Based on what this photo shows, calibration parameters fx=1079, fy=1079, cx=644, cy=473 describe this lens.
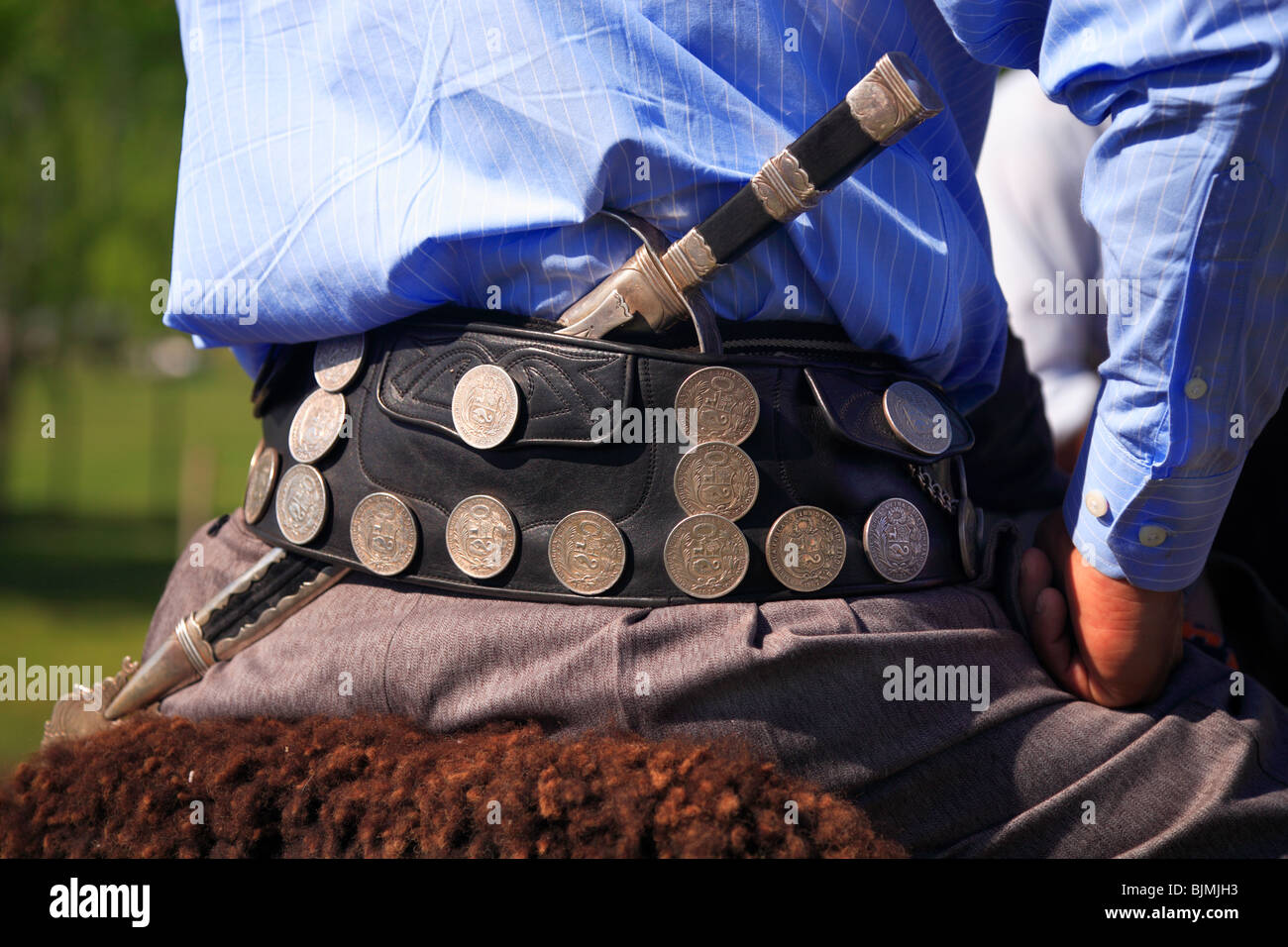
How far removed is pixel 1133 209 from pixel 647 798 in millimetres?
728

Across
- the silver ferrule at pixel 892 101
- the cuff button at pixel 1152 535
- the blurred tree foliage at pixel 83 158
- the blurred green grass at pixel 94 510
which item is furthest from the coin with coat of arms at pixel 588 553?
the blurred tree foliage at pixel 83 158

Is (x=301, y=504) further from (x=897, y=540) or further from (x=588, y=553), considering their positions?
(x=897, y=540)

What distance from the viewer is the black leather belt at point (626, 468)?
3.55ft

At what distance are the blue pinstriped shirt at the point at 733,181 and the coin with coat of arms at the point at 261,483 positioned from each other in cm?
A: 15

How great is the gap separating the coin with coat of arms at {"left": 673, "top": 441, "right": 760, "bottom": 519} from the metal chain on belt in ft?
0.70

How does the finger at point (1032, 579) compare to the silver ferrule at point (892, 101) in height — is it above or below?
below

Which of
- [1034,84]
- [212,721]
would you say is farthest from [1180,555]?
[1034,84]

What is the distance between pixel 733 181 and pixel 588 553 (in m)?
0.40

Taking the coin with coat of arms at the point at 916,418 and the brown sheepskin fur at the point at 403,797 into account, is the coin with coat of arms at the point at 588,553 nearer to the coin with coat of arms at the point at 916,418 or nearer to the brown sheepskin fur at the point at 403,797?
the brown sheepskin fur at the point at 403,797

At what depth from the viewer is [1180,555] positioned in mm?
1166

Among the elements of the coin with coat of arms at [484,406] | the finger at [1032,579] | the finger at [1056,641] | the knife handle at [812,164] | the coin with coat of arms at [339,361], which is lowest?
the finger at [1056,641]

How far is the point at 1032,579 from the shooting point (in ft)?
4.23

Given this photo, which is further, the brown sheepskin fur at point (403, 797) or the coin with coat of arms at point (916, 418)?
the coin with coat of arms at point (916, 418)
